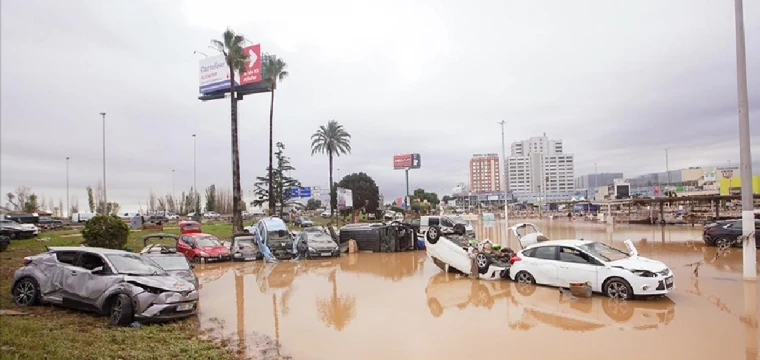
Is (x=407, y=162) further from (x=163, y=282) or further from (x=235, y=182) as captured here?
(x=163, y=282)

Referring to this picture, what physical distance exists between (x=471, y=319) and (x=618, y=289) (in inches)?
162

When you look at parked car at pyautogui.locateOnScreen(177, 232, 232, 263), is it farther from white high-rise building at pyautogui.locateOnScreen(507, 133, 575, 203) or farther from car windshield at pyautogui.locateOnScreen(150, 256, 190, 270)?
white high-rise building at pyautogui.locateOnScreen(507, 133, 575, 203)

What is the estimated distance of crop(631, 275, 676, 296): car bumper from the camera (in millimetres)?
10445

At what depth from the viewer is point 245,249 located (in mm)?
21969

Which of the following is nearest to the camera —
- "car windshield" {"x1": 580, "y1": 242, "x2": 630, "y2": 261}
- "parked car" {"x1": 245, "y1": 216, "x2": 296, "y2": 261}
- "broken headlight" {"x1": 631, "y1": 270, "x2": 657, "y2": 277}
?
"broken headlight" {"x1": 631, "y1": 270, "x2": 657, "y2": 277}

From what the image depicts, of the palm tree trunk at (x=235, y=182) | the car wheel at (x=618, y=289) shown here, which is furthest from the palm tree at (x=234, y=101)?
the car wheel at (x=618, y=289)

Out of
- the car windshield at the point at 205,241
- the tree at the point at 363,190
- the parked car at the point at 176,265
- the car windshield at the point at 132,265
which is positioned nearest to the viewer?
the car windshield at the point at 132,265

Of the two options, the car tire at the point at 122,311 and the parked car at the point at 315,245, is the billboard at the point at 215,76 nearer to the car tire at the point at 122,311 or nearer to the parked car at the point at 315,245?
the parked car at the point at 315,245

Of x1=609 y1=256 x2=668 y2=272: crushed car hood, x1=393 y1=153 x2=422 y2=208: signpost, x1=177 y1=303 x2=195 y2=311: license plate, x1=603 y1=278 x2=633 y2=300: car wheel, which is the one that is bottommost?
x1=603 y1=278 x2=633 y2=300: car wheel

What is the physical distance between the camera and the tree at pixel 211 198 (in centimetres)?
9362

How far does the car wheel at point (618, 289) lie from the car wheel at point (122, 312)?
35.7ft

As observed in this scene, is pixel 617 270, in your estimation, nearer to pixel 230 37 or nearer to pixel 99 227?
pixel 99 227

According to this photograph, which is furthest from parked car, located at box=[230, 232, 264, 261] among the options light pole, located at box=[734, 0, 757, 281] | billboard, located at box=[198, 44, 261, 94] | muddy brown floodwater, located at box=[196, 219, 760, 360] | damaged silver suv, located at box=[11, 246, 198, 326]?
billboard, located at box=[198, 44, 261, 94]

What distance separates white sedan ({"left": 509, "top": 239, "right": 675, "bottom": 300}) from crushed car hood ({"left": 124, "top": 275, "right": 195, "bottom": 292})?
9.27 metres
